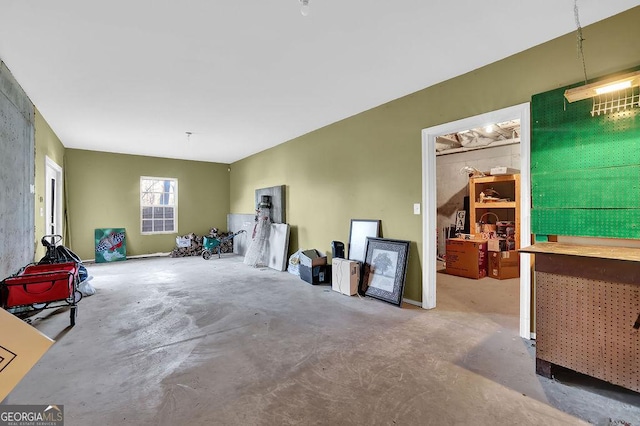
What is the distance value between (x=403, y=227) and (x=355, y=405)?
2457 mm

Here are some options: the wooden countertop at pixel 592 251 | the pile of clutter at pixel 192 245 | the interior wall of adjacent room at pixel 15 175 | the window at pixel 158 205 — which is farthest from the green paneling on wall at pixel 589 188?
the window at pixel 158 205

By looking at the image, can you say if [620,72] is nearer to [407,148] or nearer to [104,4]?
[407,148]

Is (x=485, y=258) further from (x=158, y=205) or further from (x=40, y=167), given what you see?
(x=158, y=205)

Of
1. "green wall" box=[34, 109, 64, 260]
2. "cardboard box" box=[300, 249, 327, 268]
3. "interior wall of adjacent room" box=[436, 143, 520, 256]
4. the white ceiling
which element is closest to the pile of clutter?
"green wall" box=[34, 109, 64, 260]

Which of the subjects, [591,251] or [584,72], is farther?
[584,72]

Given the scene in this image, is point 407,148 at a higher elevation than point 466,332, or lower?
higher

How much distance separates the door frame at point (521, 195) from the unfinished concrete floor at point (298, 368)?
0.98ft

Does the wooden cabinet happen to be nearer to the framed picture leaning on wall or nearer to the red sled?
the framed picture leaning on wall

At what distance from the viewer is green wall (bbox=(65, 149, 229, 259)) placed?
7.00m

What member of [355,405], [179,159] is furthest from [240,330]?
[179,159]

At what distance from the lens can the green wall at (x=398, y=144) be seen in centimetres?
241

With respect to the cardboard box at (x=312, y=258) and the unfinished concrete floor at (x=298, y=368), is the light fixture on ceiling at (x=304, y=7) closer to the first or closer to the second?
the unfinished concrete floor at (x=298, y=368)

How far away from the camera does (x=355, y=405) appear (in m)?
1.85

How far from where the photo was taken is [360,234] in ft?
14.7
